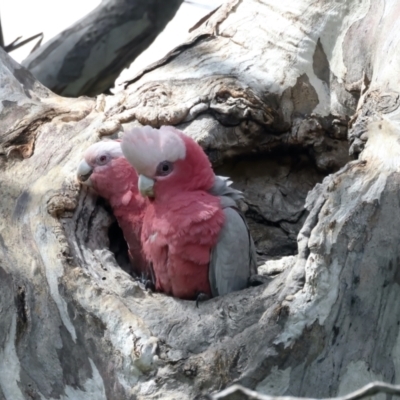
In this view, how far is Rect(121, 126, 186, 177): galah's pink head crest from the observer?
284 cm

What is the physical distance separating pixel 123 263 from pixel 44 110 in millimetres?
768

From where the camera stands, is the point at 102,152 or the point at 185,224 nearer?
the point at 185,224

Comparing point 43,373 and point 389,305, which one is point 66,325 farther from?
point 389,305

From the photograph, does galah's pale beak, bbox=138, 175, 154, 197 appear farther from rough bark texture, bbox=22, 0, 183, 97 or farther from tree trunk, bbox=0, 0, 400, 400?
rough bark texture, bbox=22, 0, 183, 97

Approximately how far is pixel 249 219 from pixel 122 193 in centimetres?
80

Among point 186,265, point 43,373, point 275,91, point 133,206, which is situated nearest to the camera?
point 43,373

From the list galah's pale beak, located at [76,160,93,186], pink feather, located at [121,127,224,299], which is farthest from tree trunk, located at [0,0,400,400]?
pink feather, located at [121,127,224,299]

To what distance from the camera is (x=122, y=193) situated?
10.1 feet

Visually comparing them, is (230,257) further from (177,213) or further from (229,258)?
(177,213)

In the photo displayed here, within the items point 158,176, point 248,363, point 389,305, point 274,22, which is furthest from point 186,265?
point 274,22

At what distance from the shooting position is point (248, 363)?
234 centimetres

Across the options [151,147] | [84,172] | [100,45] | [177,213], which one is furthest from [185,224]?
[100,45]

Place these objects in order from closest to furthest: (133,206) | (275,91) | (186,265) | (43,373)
A: 1. (43,373)
2. (186,265)
3. (133,206)
4. (275,91)

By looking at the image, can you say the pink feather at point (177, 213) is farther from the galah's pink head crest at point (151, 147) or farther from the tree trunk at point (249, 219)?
the tree trunk at point (249, 219)
